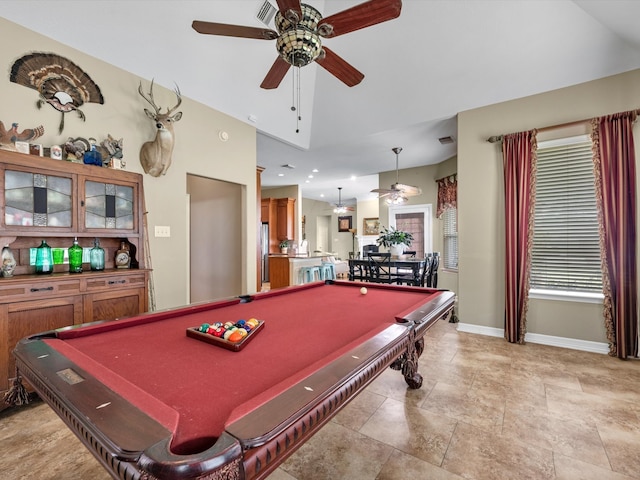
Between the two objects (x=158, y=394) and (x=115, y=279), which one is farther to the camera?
(x=115, y=279)

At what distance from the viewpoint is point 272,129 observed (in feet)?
14.8

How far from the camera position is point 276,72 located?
252cm

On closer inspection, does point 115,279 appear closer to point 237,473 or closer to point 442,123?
point 237,473

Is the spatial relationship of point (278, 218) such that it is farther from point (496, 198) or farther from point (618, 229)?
point (618, 229)

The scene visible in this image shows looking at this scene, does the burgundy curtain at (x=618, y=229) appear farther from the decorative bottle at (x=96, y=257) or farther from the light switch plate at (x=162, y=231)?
the decorative bottle at (x=96, y=257)

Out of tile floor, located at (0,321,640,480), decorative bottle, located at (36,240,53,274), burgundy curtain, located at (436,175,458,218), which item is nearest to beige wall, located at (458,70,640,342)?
tile floor, located at (0,321,640,480)

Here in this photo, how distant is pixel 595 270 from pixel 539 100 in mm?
2042

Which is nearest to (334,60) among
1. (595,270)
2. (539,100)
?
(539,100)

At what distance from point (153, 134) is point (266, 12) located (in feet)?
5.95

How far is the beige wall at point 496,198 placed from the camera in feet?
10.4

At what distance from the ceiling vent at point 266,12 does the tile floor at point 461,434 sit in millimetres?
3907

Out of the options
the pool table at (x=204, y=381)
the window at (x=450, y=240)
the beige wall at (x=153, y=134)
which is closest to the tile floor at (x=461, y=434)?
the pool table at (x=204, y=381)

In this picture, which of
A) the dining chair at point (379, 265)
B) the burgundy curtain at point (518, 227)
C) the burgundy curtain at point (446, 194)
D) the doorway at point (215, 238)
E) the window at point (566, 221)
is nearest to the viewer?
the window at point (566, 221)

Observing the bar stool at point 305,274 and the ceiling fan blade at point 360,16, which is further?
the bar stool at point 305,274
